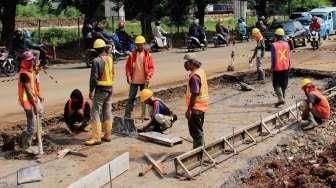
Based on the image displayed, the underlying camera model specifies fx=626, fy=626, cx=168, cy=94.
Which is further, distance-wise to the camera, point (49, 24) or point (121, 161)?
point (49, 24)

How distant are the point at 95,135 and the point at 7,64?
11.4m

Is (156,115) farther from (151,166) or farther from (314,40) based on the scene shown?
(314,40)

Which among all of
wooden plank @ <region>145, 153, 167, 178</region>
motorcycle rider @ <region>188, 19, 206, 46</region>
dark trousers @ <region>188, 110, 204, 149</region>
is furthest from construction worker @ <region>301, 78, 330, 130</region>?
motorcycle rider @ <region>188, 19, 206, 46</region>

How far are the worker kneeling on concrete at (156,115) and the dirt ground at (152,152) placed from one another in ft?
1.40

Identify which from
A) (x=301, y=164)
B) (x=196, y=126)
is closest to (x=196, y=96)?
(x=196, y=126)

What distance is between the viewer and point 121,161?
32.8 feet

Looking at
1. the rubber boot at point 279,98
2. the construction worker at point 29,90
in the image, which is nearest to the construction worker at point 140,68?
the construction worker at point 29,90

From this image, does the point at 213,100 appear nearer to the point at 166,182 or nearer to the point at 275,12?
the point at 166,182

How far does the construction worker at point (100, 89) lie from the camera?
11.2m

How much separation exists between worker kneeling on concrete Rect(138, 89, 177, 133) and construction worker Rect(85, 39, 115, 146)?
101cm

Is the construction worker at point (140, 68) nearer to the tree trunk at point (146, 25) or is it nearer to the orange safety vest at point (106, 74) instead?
the orange safety vest at point (106, 74)

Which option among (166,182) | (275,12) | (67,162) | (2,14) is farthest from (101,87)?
(275,12)

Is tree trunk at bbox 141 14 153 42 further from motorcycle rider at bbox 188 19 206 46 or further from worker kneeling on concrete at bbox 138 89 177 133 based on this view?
worker kneeling on concrete at bbox 138 89 177 133

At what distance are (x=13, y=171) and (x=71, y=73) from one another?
12.7m
